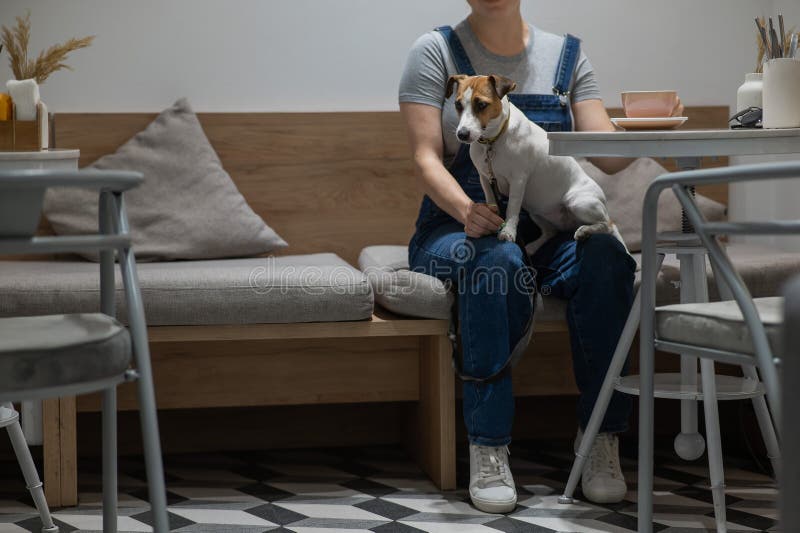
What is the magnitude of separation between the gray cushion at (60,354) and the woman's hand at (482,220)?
1104mm

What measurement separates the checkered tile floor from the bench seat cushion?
465 millimetres

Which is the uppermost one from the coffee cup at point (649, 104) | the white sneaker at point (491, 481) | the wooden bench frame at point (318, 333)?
the coffee cup at point (649, 104)

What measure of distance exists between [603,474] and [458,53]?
1159 mm

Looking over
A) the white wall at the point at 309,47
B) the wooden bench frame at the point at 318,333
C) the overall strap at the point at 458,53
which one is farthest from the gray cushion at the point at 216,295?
the white wall at the point at 309,47

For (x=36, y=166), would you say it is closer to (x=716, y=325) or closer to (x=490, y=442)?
(x=490, y=442)

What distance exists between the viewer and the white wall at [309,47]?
324 cm

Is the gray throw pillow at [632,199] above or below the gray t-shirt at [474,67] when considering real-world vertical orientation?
below

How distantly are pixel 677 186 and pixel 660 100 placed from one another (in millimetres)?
716

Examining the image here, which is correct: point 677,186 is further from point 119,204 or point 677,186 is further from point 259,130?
point 259,130

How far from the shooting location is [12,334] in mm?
1523

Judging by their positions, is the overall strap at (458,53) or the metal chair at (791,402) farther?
the overall strap at (458,53)

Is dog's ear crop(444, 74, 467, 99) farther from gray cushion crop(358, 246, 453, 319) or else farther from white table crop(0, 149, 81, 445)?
white table crop(0, 149, 81, 445)

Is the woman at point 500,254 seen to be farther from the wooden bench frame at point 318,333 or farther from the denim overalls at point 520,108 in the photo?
the wooden bench frame at point 318,333

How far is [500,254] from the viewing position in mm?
2436
